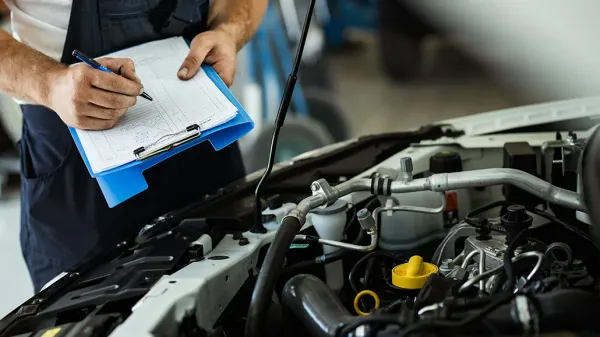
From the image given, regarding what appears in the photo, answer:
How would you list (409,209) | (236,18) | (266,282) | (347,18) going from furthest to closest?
(347,18), (236,18), (409,209), (266,282)

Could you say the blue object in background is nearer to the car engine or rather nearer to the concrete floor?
the concrete floor

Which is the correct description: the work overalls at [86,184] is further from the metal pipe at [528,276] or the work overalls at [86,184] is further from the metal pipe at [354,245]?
the metal pipe at [528,276]

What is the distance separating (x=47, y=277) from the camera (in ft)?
4.42

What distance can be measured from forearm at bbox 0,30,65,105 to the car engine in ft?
0.93

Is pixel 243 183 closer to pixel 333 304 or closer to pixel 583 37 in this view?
pixel 333 304

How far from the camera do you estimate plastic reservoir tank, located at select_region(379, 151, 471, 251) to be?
1052 mm

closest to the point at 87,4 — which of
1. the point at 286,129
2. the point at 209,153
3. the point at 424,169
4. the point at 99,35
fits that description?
the point at 99,35

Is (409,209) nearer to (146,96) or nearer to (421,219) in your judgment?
(421,219)

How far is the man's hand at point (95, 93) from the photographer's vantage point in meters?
1.00

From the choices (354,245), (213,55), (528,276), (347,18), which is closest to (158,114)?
(213,55)

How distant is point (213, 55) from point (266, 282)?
0.60 m

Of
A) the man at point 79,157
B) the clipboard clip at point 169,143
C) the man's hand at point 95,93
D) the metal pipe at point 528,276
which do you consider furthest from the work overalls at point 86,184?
the metal pipe at point 528,276

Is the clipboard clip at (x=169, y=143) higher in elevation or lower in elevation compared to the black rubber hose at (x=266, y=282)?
higher

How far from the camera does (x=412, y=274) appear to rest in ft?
2.85
